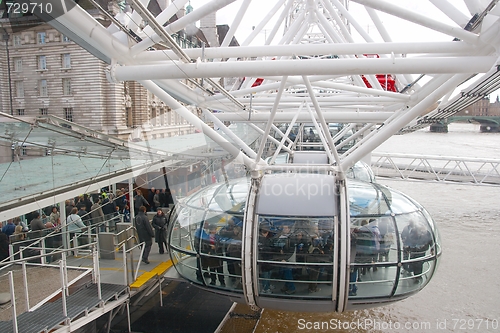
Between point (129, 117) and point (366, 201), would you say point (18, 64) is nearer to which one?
point (129, 117)

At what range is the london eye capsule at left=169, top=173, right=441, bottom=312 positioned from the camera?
5059 millimetres

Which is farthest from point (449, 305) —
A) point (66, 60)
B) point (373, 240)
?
point (66, 60)

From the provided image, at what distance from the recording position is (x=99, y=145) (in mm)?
8539

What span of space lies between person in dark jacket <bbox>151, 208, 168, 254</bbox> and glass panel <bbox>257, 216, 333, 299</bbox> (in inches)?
113

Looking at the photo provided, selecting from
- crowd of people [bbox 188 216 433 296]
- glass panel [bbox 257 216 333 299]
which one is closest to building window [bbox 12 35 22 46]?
crowd of people [bbox 188 216 433 296]

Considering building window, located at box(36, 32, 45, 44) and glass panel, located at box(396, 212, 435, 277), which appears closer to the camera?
glass panel, located at box(396, 212, 435, 277)

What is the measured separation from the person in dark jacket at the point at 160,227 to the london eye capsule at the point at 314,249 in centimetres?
211

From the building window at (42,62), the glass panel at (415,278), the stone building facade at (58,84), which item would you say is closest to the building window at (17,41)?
the stone building facade at (58,84)

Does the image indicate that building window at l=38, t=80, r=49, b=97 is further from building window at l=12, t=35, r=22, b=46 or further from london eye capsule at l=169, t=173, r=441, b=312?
london eye capsule at l=169, t=173, r=441, b=312

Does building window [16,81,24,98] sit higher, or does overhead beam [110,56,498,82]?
building window [16,81,24,98]

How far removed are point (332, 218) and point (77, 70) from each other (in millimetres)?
9514

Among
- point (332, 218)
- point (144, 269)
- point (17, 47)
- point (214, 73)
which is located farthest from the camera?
point (17, 47)

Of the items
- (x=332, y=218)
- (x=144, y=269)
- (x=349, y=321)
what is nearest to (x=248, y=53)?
(x=332, y=218)

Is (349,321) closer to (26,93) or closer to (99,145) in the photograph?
(99,145)
